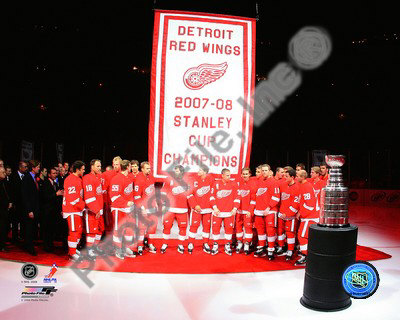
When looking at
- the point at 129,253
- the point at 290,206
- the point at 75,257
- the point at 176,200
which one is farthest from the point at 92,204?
the point at 290,206

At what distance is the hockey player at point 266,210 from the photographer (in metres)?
5.93

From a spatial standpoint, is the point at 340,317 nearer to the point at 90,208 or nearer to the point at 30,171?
the point at 90,208

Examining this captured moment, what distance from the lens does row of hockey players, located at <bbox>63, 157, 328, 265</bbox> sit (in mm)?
5453

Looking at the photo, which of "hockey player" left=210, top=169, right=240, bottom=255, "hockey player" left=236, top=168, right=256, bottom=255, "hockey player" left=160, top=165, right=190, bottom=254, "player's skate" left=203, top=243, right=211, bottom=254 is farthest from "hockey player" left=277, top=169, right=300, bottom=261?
"hockey player" left=160, top=165, right=190, bottom=254

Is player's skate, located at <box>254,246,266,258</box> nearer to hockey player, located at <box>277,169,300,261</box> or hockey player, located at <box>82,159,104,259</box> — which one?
hockey player, located at <box>277,169,300,261</box>

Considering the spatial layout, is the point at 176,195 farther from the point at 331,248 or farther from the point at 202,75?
the point at 331,248

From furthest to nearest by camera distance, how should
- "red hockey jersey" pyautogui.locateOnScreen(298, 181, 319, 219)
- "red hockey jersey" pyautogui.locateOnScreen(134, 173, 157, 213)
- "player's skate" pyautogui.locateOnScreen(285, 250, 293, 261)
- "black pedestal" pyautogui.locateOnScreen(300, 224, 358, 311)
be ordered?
"red hockey jersey" pyautogui.locateOnScreen(134, 173, 157, 213) < "player's skate" pyautogui.locateOnScreen(285, 250, 293, 261) < "red hockey jersey" pyautogui.locateOnScreen(298, 181, 319, 219) < "black pedestal" pyautogui.locateOnScreen(300, 224, 358, 311)

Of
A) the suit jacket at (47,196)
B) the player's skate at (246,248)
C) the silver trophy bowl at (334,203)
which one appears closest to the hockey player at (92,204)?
the suit jacket at (47,196)

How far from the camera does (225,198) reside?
6141 millimetres

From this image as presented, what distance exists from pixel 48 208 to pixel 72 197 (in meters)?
1.29

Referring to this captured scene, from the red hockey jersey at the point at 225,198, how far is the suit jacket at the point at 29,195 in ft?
10.1

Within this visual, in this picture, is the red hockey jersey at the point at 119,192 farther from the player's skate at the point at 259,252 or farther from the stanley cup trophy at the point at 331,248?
the stanley cup trophy at the point at 331,248

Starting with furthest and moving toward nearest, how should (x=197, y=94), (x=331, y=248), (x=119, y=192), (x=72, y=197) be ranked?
1. (x=119, y=192)
2. (x=72, y=197)
3. (x=197, y=94)
4. (x=331, y=248)

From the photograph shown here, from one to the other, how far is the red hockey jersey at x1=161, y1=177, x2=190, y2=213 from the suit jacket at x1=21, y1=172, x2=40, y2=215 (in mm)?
2199
